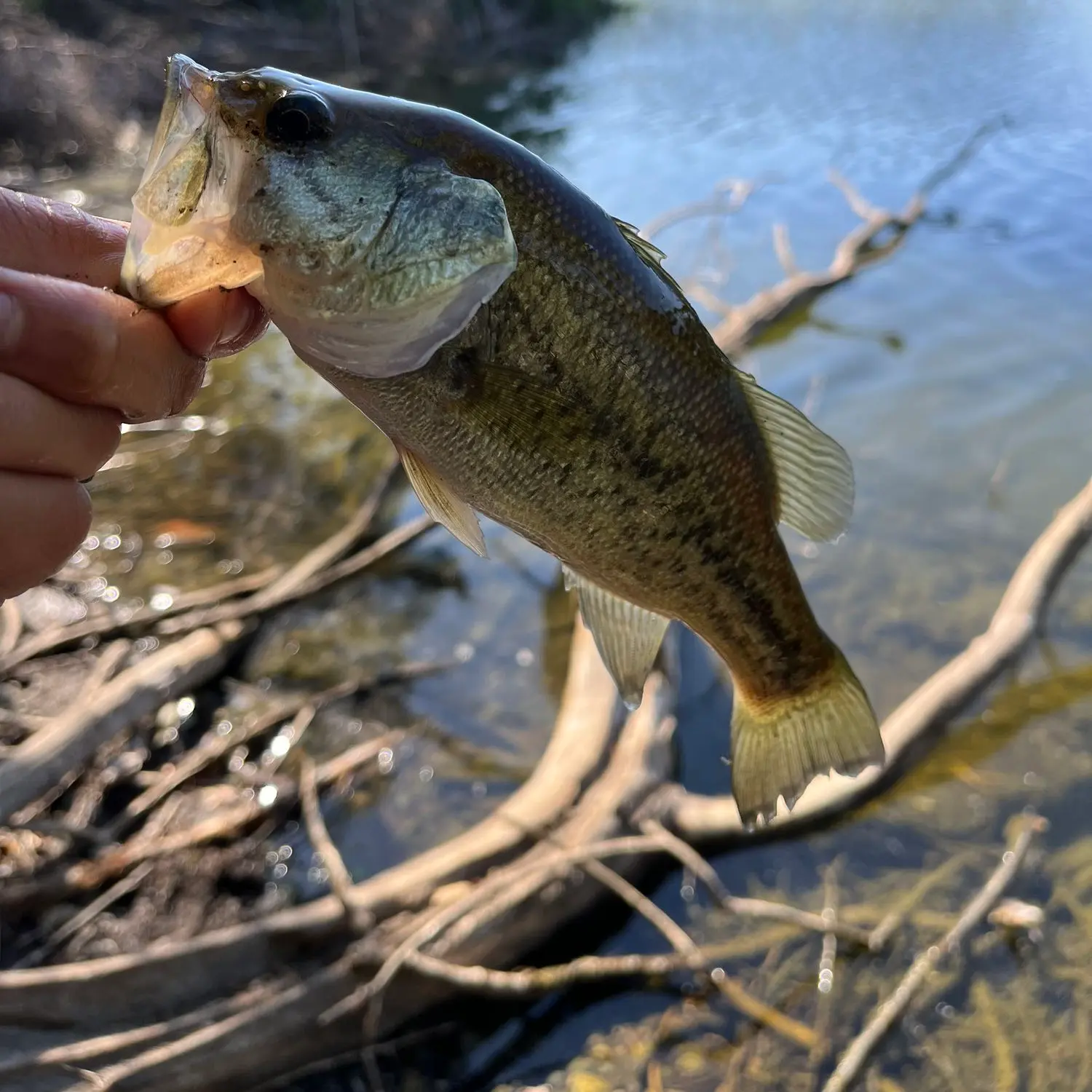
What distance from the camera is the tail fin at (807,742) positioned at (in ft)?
7.37

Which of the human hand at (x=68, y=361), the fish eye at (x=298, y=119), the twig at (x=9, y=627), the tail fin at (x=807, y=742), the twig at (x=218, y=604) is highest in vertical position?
the fish eye at (x=298, y=119)

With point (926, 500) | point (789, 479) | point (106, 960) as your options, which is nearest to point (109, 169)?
point (926, 500)

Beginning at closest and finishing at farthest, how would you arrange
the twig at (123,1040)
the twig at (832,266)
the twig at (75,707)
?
the twig at (123,1040) → the twig at (75,707) → the twig at (832,266)

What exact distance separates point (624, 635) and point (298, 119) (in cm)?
128

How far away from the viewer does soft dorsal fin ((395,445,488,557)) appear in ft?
5.98

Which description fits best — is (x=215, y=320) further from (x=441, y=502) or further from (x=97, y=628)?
(x=97, y=628)

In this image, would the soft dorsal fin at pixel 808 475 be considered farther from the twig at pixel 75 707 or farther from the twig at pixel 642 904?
the twig at pixel 75 707

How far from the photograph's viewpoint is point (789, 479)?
2.07 metres

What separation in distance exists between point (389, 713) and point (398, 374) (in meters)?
3.90

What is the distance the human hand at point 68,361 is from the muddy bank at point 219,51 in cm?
1752

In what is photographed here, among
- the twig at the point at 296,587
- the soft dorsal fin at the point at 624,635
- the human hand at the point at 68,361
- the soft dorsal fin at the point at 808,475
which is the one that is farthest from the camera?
the twig at the point at 296,587

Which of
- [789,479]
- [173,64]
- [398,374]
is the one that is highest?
[173,64]

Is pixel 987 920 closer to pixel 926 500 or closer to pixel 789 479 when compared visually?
pixel 789 479

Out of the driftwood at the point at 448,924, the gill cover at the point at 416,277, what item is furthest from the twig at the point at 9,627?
the gill cover at the point at 416,277
